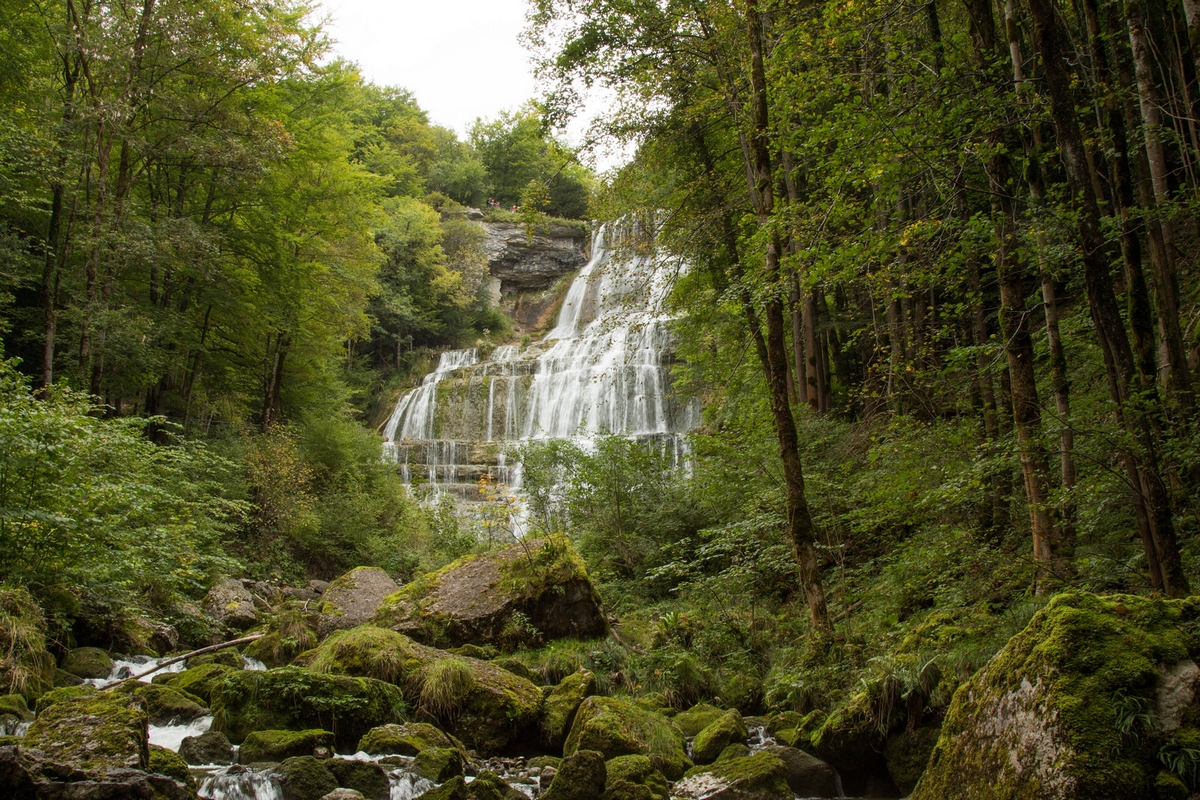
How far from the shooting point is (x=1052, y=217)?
4637 millimetres

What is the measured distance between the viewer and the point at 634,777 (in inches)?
197

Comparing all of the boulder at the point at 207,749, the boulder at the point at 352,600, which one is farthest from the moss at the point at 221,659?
the boulder at the point at 207,749

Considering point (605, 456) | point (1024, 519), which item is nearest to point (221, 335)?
point (605, 456)

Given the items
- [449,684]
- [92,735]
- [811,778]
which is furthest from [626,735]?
[92,735]

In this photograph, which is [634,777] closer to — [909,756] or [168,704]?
[909,756]

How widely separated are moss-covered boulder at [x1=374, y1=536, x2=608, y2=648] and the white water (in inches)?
120

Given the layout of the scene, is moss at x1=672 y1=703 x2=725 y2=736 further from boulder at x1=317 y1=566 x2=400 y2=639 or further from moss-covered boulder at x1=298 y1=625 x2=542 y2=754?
boulder at x1=317 y1=566 x2=400 y2=639

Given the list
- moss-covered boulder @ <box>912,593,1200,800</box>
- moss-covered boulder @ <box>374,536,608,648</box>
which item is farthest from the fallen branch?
moss-covered boulder @ <box>912,593,1200,800</box>

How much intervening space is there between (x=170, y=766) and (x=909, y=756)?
5.14 meters

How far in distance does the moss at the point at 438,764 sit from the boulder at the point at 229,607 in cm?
633

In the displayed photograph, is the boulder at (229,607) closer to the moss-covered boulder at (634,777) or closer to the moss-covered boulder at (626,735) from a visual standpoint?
the moss-covered boulder at (626,735)

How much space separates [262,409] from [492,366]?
1040cm

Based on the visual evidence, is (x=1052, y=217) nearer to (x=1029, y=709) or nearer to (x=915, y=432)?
(x=915, y=432)

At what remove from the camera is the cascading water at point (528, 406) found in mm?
22688
